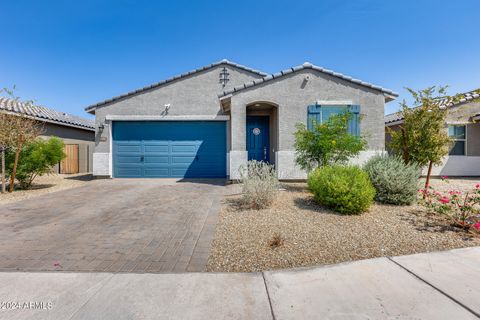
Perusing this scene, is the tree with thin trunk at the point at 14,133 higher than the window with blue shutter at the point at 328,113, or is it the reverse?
the window with blue shutter at the point at 328,113

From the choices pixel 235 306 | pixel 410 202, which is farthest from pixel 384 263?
pixel 410 202

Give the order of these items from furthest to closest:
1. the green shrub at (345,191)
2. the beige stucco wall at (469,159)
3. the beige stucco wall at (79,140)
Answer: the beige stucco wall at (79,140)
the beige stucco wall at (469,159)
the green shrub at (345,191)

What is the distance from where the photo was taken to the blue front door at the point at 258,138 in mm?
10891

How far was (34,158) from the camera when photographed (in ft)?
26.5

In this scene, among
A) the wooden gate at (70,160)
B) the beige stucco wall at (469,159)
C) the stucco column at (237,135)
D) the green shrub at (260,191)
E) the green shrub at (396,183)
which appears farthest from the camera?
the wooden gate at (70,160)

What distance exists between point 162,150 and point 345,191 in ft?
29.7

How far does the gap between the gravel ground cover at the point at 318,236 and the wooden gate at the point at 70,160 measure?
13.6 metres

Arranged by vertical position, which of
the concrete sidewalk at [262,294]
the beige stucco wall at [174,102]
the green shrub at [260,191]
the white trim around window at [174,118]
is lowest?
the concrete sidewalk at [262,294]

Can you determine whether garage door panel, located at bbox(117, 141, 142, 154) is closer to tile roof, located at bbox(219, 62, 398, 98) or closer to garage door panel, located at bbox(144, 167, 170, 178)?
garage door panel, located at bbox(144, 167, 170, 178)

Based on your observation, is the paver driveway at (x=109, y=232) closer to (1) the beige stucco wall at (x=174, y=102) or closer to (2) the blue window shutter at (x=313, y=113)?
(2) the blue window shutter at (x=313, y=113)

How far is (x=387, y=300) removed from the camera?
2.30 m

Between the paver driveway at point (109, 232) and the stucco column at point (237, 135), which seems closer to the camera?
the paver driveway at point (109, 232)

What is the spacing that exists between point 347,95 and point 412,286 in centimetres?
813

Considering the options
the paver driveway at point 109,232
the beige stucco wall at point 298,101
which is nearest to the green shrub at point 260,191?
the paver driveway at point 109,232
